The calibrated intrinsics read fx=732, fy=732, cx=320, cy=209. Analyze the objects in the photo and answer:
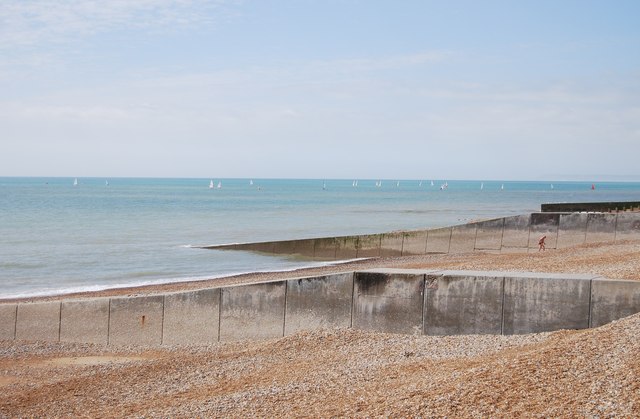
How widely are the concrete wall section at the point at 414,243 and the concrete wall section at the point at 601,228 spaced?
258 inches

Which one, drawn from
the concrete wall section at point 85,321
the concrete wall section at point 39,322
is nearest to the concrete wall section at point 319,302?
the concrete wall section at point 85,321

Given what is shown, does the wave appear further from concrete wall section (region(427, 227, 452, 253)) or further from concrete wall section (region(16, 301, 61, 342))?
concrete wall section (region(16, 301, 61, 342))

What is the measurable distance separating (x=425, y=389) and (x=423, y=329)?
425 centimetres

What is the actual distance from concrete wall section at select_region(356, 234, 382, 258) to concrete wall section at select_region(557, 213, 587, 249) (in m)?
7.34

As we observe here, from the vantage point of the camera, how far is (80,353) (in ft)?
42.6

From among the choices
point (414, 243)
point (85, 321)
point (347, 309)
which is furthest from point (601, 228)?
point (85, 321)

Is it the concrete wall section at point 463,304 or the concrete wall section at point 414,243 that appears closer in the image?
the concrete wall section at point 463,304

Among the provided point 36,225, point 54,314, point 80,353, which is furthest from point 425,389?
point 36,225

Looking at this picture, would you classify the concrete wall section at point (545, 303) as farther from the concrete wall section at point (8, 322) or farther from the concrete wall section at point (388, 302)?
the concrete wall section at point (8, 322)

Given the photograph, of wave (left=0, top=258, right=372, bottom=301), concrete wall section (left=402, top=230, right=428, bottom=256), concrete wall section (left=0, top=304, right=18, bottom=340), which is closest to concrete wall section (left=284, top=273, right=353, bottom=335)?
concrete wall section (left=0, top=304, right=18, bottom=340)

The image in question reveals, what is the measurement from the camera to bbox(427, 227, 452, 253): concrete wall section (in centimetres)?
3103

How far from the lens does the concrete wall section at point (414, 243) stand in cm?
3097

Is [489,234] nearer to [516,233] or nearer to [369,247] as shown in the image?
[516,233]

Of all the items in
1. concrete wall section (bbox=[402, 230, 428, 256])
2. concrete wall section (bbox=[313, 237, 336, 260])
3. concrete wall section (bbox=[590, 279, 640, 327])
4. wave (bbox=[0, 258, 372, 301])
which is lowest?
wave (bbox=[0, 258, 372, 301])
